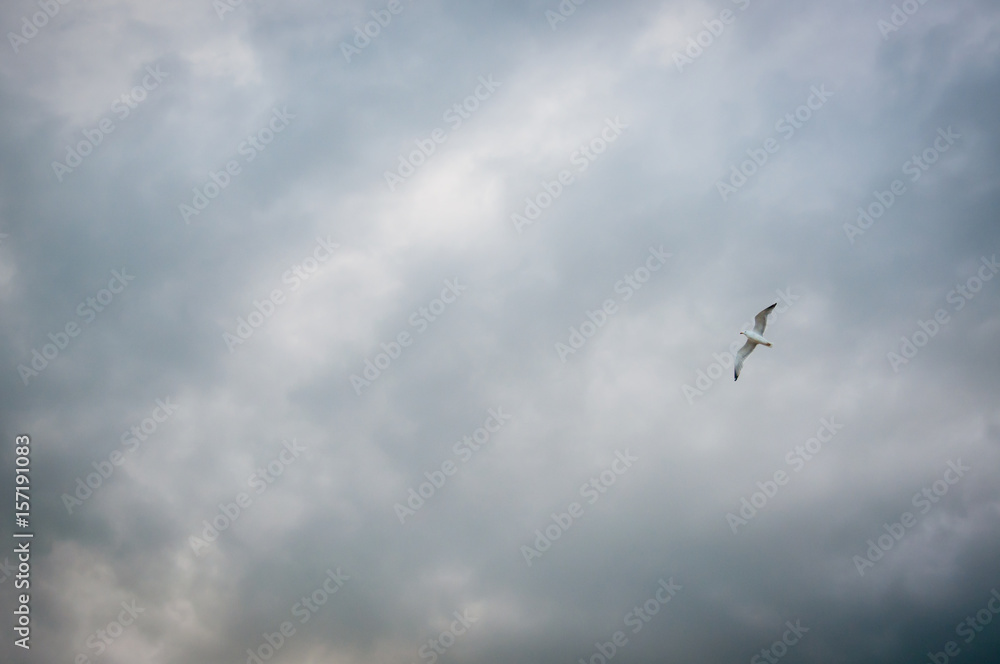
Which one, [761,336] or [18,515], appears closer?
[18,515]

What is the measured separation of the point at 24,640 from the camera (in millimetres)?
60781

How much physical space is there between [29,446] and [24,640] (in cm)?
2255

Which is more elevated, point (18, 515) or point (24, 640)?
point (18, 515)

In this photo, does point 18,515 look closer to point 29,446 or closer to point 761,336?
point 29,446

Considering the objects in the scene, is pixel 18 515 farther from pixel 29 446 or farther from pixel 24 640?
pixel 24 640

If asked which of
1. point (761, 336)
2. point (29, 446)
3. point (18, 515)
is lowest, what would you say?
point (761, 336)

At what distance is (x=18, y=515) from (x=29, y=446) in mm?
8964

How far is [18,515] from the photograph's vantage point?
5556cm

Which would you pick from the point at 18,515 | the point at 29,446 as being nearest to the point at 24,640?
the point at 18,515

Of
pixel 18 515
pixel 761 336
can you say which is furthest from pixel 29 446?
pixel 761 336

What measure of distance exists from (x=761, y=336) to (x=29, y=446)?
86.3 metres

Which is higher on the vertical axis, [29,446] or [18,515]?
[29,446]

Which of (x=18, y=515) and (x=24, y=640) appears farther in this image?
(x=24, y=640)

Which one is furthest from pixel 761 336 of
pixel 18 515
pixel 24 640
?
pixel 24 640
